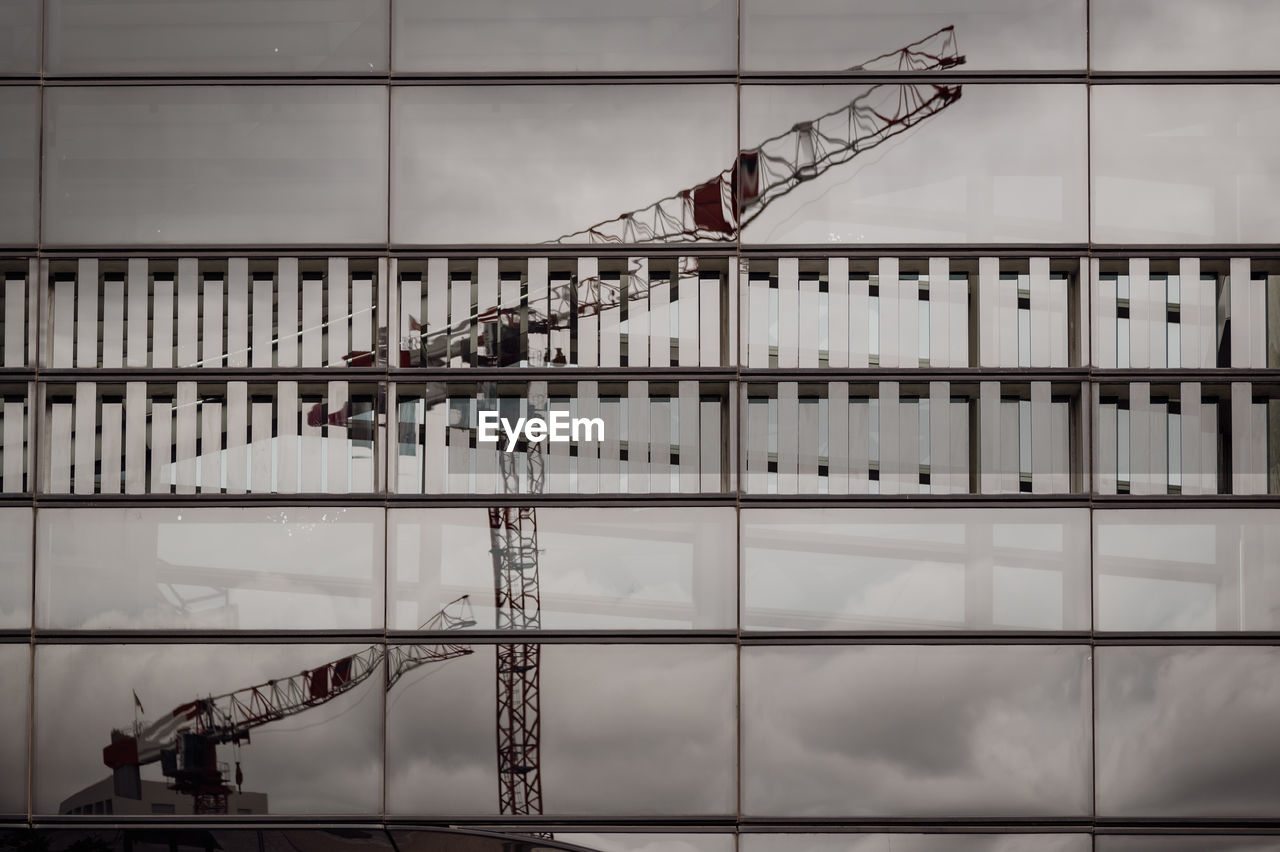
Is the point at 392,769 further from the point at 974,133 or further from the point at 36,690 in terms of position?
the point at 974,133

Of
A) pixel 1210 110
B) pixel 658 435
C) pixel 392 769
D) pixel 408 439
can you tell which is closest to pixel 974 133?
pixel 1210 110

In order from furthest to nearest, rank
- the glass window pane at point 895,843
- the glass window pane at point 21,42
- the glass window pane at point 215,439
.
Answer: the glass window pane at point 21,42, the glass window pane at point 215,439, the glass window pane at point 895,843

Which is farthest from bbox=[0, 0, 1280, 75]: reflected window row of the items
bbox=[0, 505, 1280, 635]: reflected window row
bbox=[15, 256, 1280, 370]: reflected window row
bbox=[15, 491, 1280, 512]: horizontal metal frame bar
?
bbox=[0, 505, 1280, 635]: reflected window row

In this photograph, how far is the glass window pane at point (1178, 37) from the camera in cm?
616

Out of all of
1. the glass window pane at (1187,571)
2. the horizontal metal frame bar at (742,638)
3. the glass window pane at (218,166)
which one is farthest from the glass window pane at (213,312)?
the glass window pane at (1187,571)

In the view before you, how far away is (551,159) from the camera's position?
20.1ft

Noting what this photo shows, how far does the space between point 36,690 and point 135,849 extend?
3.94 feet

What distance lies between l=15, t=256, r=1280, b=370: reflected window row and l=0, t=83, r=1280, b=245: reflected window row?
0.66 feet

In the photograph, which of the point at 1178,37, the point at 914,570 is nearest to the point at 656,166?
the point at 914,570

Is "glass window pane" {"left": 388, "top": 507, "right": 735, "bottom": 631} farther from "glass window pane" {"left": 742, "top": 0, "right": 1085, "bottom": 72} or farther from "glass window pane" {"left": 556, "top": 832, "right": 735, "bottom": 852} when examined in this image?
"glass window pane" {"left": 742, "top": 0, "right": 1085, "bottom": 72}

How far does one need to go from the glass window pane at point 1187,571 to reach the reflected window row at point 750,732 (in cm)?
22

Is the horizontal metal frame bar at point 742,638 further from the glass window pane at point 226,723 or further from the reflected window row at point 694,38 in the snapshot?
the reflected window row at point 694,38

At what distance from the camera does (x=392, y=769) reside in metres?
6.00

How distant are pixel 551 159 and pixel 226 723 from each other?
4.18 m
